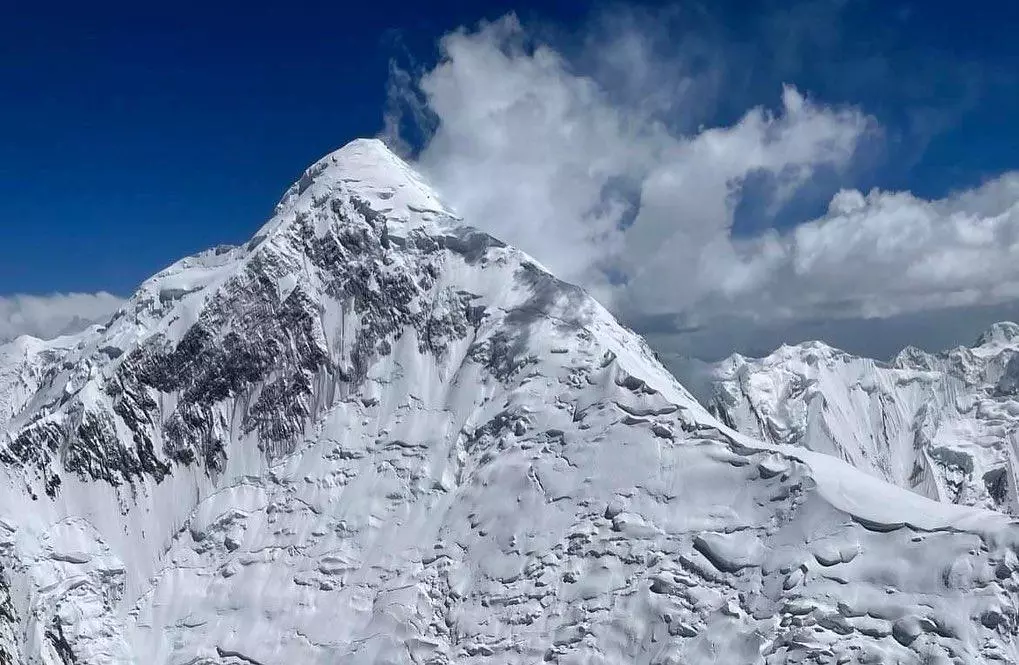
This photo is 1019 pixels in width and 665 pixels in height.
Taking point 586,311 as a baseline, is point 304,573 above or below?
below

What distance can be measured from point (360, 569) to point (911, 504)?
101583 millimetres

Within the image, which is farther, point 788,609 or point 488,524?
point 488,524

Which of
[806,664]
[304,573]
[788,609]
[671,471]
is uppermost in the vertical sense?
[671,471]

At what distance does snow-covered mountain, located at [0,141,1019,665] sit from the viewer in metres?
129

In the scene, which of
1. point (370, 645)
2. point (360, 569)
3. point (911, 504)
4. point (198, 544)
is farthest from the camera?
point (198, 544)

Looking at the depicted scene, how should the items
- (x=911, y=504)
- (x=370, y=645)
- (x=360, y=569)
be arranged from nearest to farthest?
1. (x=911, y=504)
2. (x=370, y=645)
3. (x=360, y=569)

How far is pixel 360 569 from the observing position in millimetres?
170500

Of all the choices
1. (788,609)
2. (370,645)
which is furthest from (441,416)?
(788,609)

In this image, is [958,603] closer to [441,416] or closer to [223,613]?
[441,416]

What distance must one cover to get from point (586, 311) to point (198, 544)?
9920 cm

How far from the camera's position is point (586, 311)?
194 metres

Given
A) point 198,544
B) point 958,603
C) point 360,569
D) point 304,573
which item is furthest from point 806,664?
point 198,544

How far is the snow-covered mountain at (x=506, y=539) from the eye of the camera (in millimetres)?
128875

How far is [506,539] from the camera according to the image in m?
159
